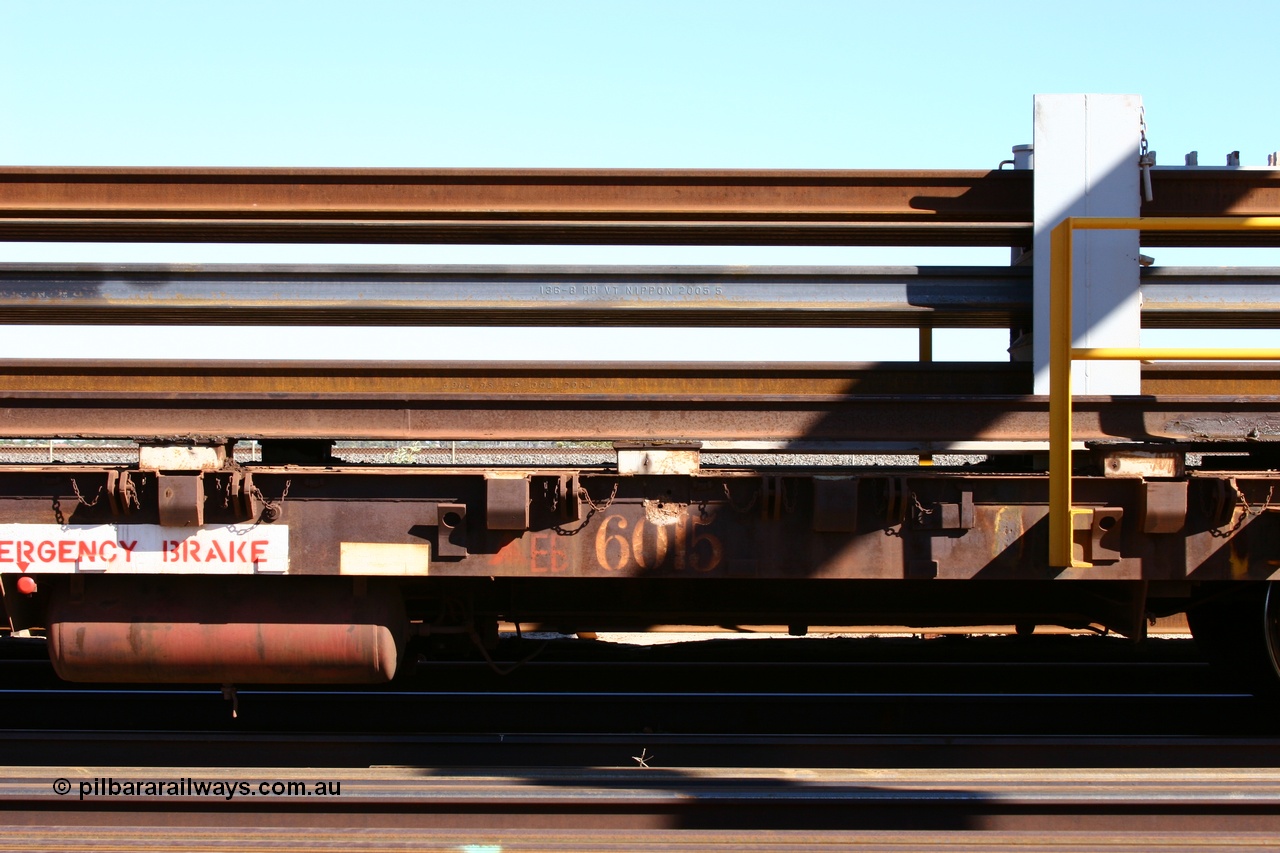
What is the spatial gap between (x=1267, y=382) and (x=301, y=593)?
196 inches

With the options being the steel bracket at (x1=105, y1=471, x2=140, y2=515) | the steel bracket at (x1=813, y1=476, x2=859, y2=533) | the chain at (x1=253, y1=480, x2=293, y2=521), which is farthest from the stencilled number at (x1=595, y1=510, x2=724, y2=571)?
the steel bracket at (x1=105, y1=471, x2=140, y2=515)

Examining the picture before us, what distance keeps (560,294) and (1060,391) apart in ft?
7.81

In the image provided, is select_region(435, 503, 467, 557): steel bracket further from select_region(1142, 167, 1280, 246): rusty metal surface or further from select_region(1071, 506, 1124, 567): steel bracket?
select_region(1142, 167, 1280, 246): rusty metal surface

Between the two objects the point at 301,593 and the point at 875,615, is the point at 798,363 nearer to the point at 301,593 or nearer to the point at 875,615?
the point at 875,615

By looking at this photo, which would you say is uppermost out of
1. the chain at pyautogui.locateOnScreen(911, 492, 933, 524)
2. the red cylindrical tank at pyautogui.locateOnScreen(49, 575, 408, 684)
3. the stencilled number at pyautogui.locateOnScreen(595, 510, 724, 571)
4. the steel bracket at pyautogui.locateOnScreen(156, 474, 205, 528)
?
the steel bracket at pyautogui.locateOnScreen(156, 474, 205, 528)

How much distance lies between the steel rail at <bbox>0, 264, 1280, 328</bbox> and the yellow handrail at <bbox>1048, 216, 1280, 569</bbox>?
665 millimetres

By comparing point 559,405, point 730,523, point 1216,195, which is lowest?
point 730,523

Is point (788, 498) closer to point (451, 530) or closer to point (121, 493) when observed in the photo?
point (451, 530)

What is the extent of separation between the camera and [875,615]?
15.9 ft

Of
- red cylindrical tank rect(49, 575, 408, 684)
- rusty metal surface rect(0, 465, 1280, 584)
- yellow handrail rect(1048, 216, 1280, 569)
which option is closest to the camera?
yellow handrail rect(1048, 216, 1280, 569)

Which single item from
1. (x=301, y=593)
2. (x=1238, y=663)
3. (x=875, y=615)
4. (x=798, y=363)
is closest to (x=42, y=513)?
(x=301, y=593)

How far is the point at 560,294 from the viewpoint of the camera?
434 cm

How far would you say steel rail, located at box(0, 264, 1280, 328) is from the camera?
4.29 m

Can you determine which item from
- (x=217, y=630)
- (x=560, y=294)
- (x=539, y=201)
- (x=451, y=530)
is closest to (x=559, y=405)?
(x=560, y=294)
